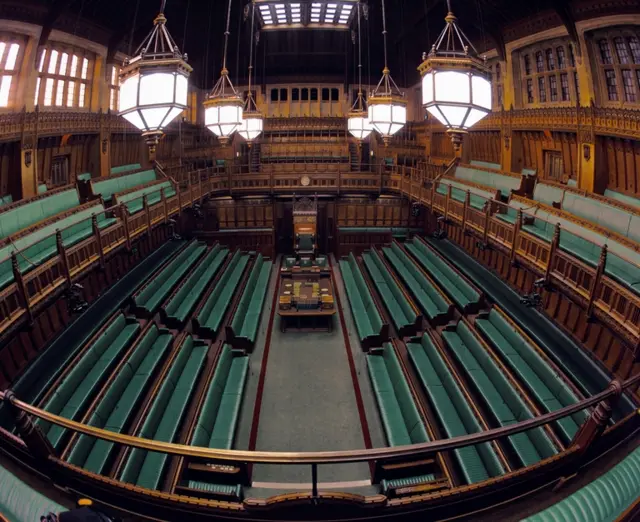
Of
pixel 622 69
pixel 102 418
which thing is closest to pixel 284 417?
pixel 102 418

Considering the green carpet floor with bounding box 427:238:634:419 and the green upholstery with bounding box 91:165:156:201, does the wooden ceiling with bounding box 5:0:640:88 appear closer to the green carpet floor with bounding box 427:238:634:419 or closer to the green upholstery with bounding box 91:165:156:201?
the green upholstery with bounding box 91:165:156:201

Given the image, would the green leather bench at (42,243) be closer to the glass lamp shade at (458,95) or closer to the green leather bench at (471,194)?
the glass lamp shade at (458,95)

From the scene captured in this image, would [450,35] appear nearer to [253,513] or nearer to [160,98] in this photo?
[160,98]

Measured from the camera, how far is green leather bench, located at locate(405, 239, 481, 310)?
1182 centimetres

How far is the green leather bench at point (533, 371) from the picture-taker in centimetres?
685

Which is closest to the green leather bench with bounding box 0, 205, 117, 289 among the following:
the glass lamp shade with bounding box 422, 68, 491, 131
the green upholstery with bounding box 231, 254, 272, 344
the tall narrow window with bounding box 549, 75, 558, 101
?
the green upholstery with bounding box 231, 254, 272, 344

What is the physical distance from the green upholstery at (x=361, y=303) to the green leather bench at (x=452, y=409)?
1.34 m

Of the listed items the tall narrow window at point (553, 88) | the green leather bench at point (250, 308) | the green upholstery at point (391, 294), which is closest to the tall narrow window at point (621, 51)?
the tall narrow window at point (553, 88)

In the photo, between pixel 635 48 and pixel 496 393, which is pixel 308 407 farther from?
pixel 635 48

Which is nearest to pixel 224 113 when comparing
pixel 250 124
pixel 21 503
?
pixel 250 124

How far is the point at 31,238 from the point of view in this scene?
9.12 meters

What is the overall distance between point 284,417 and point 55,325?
215 inches

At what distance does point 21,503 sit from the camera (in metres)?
3.21

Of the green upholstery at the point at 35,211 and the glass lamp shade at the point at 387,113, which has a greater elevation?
the glass lamp shade at the point at 387,113
